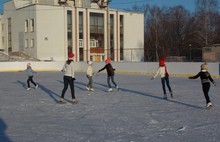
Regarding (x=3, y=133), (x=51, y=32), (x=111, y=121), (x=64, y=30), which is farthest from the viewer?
(x=64, y=30)

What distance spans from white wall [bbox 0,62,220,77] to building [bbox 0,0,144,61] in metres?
8.42

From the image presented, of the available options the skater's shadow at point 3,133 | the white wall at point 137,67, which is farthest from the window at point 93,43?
the skater's shadow at point 3,133

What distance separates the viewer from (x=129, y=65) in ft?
100

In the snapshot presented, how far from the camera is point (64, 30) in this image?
4938 centimetres

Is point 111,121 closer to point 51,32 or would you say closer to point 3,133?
point 3,133

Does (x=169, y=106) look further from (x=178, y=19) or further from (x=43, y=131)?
(x=178, y=19)

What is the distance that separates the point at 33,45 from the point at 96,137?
44.0 m

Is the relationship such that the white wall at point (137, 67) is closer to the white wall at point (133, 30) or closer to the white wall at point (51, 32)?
the white wall at point (51, 32)

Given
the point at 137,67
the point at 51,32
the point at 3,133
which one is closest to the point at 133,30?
the point at 51,32

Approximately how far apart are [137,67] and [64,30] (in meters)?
22.4

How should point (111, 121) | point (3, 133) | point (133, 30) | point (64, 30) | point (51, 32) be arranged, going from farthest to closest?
point (133, 30) → point (64, 30) → point (51, 32) → point (111, 121) → point (3, 133)

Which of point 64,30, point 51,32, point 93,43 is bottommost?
point 93,43

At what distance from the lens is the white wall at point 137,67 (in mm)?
24281

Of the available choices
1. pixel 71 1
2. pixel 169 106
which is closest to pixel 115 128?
pixel 169 106
